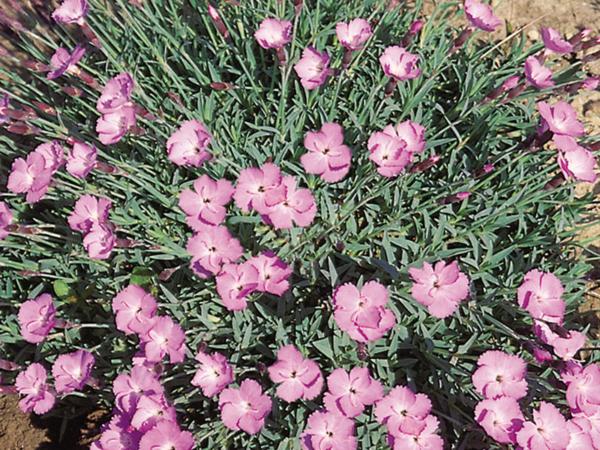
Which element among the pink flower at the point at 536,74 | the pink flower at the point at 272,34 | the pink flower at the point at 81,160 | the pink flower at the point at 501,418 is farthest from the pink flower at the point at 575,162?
the pink flower at the point at 81,160

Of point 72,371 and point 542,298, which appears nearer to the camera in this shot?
point 542,298

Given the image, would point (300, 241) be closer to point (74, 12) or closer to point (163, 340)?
point (163, 340)

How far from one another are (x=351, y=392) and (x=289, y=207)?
23.8 inches

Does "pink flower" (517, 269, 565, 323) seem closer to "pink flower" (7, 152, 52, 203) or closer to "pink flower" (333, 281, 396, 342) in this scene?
"pink flower" (333, 281, 396, 342)

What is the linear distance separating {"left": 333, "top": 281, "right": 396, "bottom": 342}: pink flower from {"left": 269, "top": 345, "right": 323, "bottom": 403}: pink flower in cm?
18

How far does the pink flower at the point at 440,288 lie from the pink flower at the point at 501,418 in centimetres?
29

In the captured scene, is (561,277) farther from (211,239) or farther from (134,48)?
(134,48)

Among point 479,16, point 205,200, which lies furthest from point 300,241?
point 479,16

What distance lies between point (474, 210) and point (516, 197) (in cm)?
17

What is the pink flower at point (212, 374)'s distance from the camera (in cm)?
193

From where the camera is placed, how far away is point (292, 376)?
6.44ft

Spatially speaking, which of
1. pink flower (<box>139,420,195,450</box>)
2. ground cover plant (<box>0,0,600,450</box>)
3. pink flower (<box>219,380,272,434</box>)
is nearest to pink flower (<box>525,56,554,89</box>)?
ground cover plant (<box>0,0,600,450</box>)

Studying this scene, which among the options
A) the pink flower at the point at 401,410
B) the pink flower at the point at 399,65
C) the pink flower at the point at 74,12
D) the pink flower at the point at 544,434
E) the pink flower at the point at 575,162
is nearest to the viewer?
the pink flower at the point at 544,434

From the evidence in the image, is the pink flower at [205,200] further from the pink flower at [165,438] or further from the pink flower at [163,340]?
the pink flower at [165,438]
